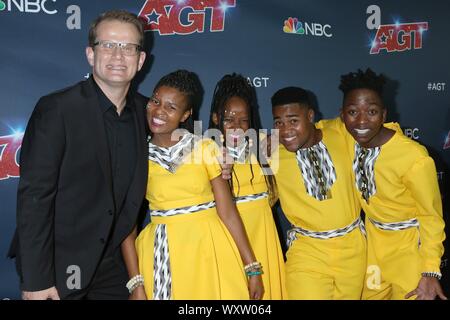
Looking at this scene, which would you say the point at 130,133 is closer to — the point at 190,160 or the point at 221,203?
the point at 190,160

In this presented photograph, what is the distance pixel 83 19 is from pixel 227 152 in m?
1.10

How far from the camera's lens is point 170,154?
2.18 metres

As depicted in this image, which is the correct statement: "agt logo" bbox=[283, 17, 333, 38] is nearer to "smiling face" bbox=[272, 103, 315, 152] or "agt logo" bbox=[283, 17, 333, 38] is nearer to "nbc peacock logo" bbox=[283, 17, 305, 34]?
"nbc peacock logo" bbox=[283, 17, 305, 34]

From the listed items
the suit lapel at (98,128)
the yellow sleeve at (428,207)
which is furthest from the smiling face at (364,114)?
the suit lapel at (98,128)

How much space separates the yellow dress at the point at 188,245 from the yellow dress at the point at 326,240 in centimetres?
32

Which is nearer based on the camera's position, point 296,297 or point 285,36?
point 296,297

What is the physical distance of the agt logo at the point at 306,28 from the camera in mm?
3150

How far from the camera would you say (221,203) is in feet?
7.21

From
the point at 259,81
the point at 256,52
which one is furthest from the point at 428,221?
the point at 256,52

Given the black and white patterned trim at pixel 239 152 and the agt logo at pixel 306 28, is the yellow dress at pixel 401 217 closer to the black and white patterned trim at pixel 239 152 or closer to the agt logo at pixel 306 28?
the black and white patterned trim at pixel 239 152

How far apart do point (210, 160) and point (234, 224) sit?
32 cm

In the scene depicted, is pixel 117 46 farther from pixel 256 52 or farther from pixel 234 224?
pixel 256 52
